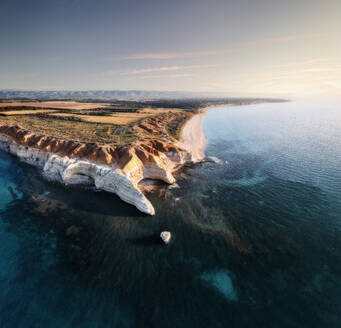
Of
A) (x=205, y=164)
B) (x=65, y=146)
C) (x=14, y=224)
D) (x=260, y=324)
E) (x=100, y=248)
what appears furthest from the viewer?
(x=205, y=164)

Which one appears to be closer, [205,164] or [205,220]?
[205,220]

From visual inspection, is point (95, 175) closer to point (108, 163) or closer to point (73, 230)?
point (108, 163)

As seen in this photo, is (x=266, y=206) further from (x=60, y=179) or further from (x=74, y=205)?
(x=60, y=179)

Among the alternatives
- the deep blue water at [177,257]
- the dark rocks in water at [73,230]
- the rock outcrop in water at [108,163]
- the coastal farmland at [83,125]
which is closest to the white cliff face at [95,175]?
the rock outcrop in water at [108,163]

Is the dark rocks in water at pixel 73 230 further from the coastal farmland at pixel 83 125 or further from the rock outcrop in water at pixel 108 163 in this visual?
the coastal farmland at pixel 83 125

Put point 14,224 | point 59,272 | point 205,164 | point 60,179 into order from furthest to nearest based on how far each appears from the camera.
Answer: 1. point 205,164
2. point 60,179
3. point 14,224
4. point 59,272

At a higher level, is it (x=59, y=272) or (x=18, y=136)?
(x=18, y=136)

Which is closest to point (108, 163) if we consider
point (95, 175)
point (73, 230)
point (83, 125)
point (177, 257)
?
point (95, 175)

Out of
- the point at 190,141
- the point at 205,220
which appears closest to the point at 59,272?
the point at 205,220
